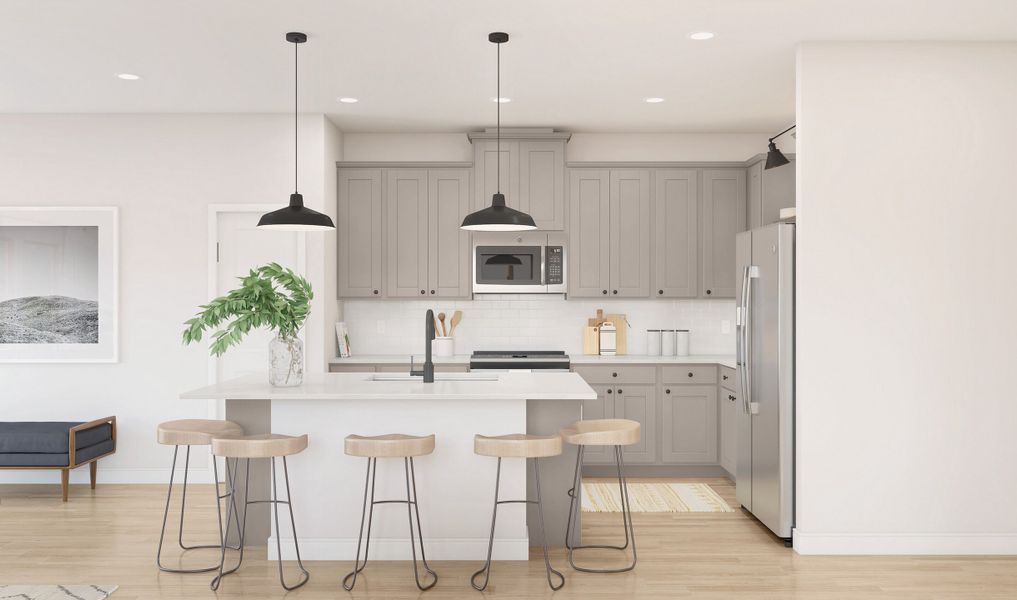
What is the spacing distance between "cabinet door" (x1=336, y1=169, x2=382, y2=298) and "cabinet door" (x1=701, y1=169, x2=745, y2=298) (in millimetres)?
2684

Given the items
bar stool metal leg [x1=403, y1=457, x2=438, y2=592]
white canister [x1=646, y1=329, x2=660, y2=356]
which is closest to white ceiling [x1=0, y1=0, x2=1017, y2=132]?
white canister [x1=646, y1=329, x2=660, y2=356]

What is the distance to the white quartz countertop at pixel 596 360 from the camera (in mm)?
5883

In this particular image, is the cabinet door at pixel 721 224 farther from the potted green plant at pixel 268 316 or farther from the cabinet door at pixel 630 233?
the potted green plant at pixel 268 316

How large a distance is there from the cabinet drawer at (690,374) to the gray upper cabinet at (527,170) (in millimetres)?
1572

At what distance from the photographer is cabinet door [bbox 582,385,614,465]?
19.3ft

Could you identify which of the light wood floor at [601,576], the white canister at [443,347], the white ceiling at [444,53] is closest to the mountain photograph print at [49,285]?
the white ceiling at [444,53]

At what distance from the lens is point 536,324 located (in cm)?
657

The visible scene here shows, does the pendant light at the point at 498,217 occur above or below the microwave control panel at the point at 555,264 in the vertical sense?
above

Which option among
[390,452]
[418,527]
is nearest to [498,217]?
[390,452]

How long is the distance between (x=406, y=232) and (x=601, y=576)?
3.38 metres

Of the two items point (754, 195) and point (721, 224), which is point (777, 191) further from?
point (721, 224)

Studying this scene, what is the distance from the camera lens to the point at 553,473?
414 centimetres

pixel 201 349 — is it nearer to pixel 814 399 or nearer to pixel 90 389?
pixel 90 389

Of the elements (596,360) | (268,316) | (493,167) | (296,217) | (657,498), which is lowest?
(657,498)
